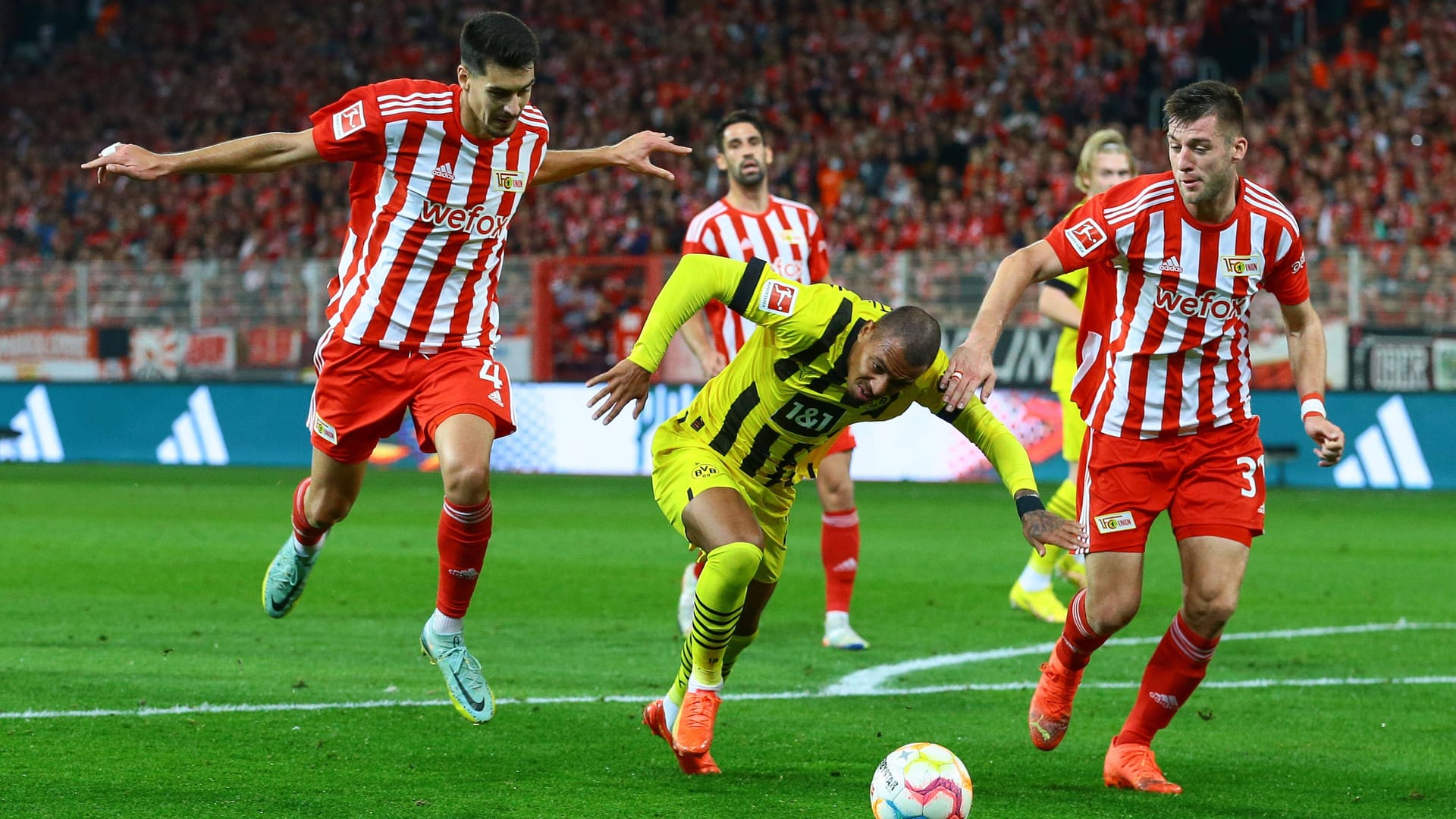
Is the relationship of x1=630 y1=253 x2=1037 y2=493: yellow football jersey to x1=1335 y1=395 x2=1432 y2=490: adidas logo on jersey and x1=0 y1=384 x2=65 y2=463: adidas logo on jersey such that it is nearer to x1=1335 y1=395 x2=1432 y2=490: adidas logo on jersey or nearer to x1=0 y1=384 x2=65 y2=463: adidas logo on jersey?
x1=1335 y1=395 x2=1432 y2=490: adidas logo on jersey

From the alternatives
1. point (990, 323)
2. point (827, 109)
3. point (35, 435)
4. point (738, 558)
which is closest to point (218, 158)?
point (738, 558)

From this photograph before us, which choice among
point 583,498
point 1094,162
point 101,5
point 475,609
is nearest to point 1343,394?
point 583,498

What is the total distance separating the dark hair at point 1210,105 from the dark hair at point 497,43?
2.04 m

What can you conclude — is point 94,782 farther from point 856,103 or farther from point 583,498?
point 856,103

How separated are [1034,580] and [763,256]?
7.32 feet

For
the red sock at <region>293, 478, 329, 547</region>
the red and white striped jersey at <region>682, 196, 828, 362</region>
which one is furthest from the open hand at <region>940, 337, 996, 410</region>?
the red and white striped jersey at <region>682, 196, 828, 362</region>

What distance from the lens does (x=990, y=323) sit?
504 cm

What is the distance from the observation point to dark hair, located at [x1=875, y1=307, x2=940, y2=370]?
5.06 m

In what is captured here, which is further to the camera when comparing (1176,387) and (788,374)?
(788,374)

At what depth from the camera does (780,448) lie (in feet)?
18.9

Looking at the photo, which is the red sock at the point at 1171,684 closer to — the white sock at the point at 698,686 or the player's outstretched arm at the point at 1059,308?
the white sock at the point at 698,686

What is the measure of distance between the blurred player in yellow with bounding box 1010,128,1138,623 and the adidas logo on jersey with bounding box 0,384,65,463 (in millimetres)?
14408

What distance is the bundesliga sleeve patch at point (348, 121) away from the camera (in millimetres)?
5938

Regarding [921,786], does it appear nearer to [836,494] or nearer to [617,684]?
[617,684]
